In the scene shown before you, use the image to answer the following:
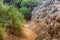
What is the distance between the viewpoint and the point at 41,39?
5.39 m

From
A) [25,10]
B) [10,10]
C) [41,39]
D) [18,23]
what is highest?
[10,10]

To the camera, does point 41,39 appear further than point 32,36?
No

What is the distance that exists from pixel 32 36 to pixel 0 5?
5.57 feet

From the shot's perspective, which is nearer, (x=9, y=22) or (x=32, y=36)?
(x=9, y=22)

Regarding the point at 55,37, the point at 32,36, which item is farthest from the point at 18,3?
the point at 55,37

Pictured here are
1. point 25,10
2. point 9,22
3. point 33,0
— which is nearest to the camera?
point 9,22

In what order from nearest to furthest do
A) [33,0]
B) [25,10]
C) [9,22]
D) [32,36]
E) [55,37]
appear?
[55,37]
[9,22]
[32,36]
[25,10]
[33,0]

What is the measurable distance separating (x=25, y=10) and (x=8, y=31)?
758 centimetres

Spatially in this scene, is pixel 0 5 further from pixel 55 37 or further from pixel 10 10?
pixel 55 37

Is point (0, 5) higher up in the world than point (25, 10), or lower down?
higher up

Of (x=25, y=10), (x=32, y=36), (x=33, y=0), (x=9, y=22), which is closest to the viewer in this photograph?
(x=9, y=22)

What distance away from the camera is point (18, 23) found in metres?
5.36

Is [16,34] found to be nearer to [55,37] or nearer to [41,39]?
[41,39]

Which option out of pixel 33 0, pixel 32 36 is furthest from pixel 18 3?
pixel 32 36
